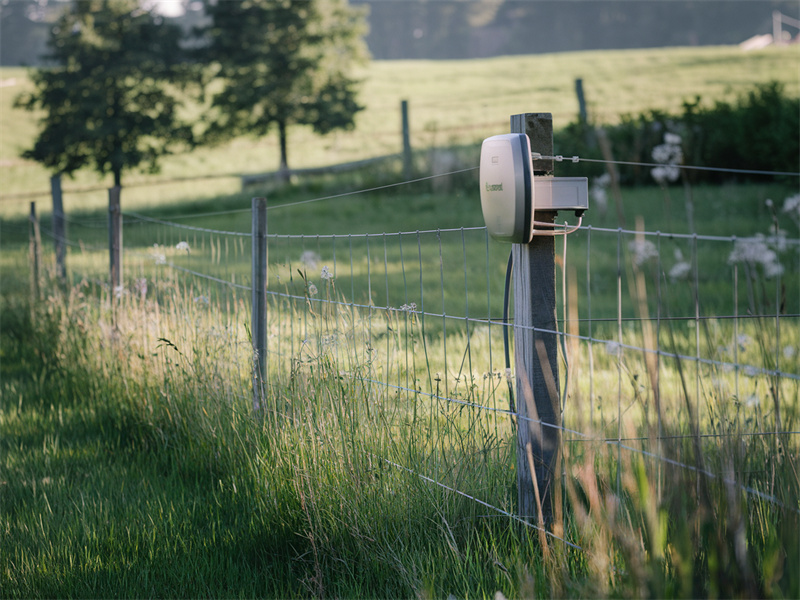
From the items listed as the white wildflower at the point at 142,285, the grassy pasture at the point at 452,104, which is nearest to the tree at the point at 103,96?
the grassy pasture at the point at 452,104

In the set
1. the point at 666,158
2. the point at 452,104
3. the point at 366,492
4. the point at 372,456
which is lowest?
the point at 366,492

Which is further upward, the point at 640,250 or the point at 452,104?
the point at 452,104

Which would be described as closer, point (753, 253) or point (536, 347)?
point (536, 347)

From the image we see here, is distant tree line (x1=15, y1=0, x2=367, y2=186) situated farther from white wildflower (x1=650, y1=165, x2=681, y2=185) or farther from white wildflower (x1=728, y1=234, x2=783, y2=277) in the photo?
white wildflower (x1=728, y1=234, x2=783, y2=277)

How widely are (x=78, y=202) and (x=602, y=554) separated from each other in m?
26.5

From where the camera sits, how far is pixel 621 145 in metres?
14.7

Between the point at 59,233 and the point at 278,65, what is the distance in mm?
16534

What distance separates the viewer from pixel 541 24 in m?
67.4

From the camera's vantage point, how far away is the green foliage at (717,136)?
13.3 m

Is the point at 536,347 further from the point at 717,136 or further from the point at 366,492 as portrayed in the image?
the point at 717,136

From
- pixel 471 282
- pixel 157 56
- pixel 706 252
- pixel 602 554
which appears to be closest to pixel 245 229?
pixel 471 282

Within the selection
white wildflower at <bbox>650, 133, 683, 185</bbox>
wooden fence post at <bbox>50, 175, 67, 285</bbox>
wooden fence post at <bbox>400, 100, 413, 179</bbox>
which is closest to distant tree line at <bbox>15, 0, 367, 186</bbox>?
wooden fence post at <bbox>400, 100, 413, 179</bbox>

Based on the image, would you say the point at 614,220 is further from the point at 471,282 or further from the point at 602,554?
the point at 602,554

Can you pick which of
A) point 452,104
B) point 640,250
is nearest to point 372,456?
point 640,250
